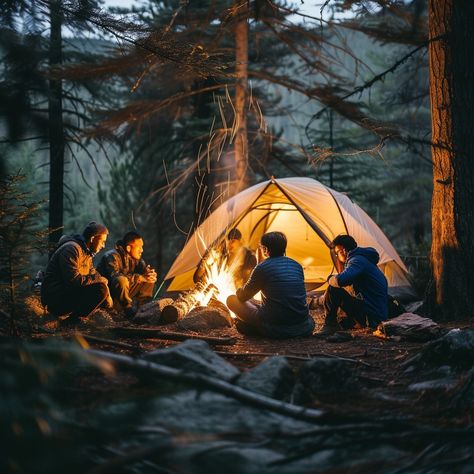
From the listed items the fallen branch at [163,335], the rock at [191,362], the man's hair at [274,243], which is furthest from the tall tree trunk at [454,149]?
the rock at [191,362]

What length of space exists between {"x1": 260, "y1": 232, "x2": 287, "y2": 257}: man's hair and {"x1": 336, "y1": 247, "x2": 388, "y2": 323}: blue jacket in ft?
2.58

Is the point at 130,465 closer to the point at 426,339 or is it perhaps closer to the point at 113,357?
the point at 113,357

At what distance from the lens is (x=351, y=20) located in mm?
10609

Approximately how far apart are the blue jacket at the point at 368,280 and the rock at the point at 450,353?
2073 millimetres

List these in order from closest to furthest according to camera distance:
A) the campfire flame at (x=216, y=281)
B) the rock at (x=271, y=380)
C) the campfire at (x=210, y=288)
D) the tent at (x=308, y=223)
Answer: the rock at (x=271, y=380) < the campfire at (x=210, y=288) < the campfire flame at (x=216, y=281) < the tent at (x=308, y=223)

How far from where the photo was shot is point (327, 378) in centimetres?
359

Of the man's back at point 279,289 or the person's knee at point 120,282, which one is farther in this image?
the person's knee at point 120,282

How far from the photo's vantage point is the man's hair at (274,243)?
6066 mm

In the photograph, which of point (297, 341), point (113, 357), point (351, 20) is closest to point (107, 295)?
point (297, 341)

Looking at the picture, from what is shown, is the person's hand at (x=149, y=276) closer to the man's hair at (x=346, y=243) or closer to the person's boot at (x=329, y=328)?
the person's boot at (x=329, y=328)

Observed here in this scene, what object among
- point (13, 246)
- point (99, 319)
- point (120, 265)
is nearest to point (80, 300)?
point (99, 319)

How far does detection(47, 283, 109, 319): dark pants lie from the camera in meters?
6.46

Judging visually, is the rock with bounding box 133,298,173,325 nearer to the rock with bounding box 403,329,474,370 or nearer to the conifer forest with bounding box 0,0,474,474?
the conifer forest with bounding box 0,0,474,474

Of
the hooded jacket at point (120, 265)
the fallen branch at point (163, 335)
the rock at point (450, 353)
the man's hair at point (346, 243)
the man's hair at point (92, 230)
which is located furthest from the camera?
the hooded jacket at point (120, 265)
